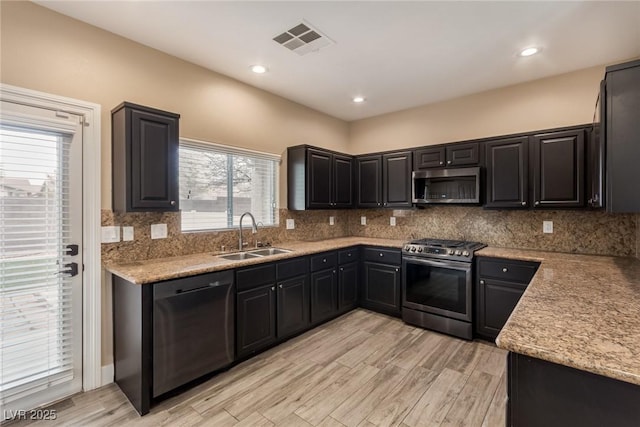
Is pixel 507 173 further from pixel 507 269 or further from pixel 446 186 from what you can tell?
pixel 507 269

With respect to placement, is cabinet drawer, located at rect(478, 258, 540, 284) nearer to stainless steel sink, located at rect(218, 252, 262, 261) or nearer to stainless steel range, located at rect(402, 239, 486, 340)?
stainless steel range, located at rect(402, 239, 486, 340)

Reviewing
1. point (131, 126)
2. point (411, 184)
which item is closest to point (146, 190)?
point (131, 126)

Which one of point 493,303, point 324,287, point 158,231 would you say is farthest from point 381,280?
point 158,231

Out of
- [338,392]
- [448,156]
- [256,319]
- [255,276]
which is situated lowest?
[338,392]

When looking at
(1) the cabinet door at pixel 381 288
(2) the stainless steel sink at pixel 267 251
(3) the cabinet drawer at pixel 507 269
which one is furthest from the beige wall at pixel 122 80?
(3) the cabinet drawer at pixel 507 269

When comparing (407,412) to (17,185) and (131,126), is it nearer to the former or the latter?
(131,126)

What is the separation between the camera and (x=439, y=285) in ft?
11.3

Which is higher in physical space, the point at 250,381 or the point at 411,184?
the point at 411,184

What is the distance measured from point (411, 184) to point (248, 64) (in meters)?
2.46

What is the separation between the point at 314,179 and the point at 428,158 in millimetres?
1513

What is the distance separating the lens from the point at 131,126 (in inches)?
90.8

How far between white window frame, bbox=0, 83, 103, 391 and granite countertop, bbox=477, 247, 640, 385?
2767 millimetres

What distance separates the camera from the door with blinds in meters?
2.01

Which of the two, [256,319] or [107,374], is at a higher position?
[256,319]
